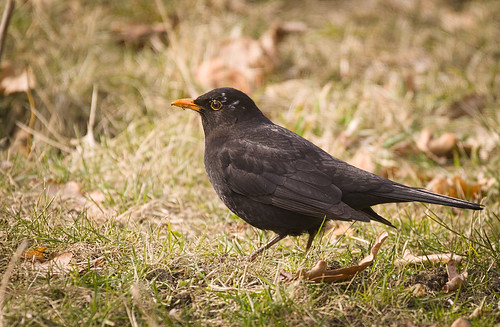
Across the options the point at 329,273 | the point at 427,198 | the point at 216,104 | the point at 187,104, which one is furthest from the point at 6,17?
the point at 427,198

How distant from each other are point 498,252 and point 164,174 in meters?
2.40

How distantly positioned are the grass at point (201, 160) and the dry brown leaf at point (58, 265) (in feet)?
0.17

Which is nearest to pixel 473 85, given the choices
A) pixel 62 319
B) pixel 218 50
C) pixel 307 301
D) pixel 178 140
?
pixel 218 50

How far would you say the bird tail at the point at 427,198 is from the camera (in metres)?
2.89

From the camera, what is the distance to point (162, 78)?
5598 mm

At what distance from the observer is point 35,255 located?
113 inches

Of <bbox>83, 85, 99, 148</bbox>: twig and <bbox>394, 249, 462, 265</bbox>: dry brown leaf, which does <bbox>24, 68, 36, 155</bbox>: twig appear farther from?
<bbox>394, 249, 462, 265</bbox>: dry brown leaf

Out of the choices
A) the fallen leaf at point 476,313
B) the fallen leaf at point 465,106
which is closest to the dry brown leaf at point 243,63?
the fallen leaf at point 465,106

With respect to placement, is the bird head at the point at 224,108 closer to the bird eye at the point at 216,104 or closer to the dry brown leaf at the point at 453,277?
the bird eye at the point at 216,104

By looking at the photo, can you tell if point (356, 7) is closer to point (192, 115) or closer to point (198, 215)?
point (192, 115)

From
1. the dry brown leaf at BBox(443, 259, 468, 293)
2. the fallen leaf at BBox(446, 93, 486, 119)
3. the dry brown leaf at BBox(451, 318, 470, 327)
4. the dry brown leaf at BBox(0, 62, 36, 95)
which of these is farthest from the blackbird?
the fallen leaf at BBox(446, 93, 486, 119)

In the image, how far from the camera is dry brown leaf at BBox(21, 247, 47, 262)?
9.39ft

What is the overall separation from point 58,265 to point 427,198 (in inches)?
75.7

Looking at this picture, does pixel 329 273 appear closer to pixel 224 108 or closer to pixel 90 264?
pixel 90 264
